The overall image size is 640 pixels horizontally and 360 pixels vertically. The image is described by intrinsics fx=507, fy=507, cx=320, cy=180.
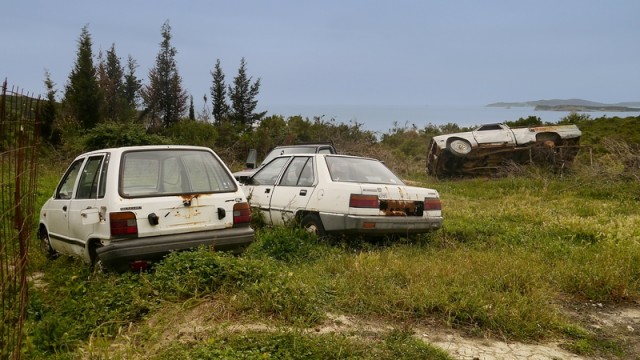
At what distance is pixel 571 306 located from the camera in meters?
5.11

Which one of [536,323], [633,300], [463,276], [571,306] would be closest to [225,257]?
[463,276]

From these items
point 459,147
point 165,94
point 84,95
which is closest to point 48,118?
point 84,95

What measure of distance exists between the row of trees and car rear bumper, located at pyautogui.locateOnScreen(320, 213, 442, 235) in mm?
17773

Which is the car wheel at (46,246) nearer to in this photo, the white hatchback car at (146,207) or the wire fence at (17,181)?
the white hatchback car at (146,207)

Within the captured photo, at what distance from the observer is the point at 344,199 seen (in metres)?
6.59

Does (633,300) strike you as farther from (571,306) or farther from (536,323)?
Result: (536,323)

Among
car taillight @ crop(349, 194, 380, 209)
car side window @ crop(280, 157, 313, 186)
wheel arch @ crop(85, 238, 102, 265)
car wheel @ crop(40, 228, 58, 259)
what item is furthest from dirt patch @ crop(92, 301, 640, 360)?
car wheel @ crop(40, 228, 58, 259)

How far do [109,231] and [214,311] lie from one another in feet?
4.81

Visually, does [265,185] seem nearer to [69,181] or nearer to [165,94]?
[69,181]

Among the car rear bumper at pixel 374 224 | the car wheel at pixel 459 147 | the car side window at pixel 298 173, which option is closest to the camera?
the car rear bumper at pixel 374 224

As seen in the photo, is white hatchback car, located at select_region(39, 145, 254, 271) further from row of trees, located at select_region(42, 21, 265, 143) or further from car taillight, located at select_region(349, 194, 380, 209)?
row of trees, located at select_region(42, 21, 265, 143)

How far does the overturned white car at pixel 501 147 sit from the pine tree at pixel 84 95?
19.2 metres

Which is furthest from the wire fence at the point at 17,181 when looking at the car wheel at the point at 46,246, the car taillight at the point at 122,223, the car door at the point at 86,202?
the car wheel at the point at 46,246

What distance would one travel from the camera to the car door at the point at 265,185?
789 centimetres
